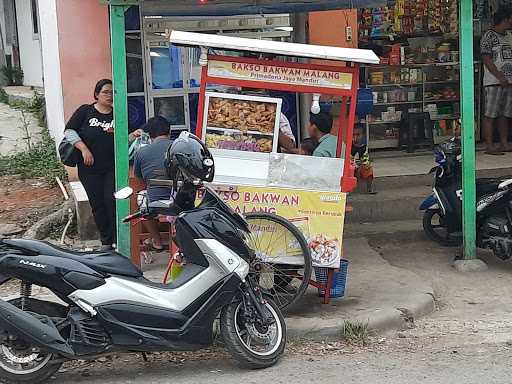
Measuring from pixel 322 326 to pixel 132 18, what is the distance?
502cm

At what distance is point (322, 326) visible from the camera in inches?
227

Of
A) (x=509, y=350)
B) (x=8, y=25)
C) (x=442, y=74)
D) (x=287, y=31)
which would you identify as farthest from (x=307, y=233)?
(x=8, y=25)

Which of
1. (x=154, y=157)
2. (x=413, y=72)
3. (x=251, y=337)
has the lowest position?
(x=251, y=337)

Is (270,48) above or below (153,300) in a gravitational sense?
above

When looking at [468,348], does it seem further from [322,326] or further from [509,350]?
[322,326]

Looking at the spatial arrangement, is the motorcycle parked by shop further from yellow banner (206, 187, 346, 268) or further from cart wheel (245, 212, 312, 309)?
cart wheel (245, 212, 312, 309)

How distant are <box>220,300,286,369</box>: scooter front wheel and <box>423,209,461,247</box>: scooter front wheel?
3435 millimetres

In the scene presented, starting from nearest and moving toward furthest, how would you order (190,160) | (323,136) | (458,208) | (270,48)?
(190,160), (270,48), (323,136), (458,208)

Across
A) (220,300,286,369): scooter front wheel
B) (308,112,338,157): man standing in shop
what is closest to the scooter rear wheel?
(220,300,286,369): scooter front wheel

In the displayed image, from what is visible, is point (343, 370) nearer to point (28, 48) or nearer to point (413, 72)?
point (413, 72)

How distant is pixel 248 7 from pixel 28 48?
996cm

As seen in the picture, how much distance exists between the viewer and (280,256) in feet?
19.3

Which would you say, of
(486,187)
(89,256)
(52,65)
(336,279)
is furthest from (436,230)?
(52,65)

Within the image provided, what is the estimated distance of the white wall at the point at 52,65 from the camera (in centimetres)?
926
